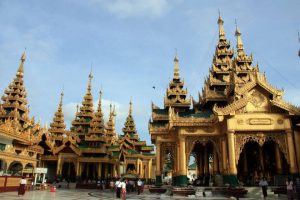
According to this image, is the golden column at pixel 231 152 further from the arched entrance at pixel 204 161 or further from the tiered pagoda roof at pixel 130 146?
the tiered pagoda roof at pixel 130 146

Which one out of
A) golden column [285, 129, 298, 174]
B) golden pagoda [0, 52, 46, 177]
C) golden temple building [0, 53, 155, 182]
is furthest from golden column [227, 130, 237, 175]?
golden pagoda [0, 52, 46, 177]

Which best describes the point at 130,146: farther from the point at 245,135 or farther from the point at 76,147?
the point at 245,135

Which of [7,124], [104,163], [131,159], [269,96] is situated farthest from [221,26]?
[7,124]

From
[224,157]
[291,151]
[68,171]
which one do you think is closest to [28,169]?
[68,171]

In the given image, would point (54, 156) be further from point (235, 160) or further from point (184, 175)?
point (235, 160)

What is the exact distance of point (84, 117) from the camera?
52781 mm

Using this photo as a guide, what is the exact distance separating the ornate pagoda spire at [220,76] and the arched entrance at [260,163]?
6344 millimetres

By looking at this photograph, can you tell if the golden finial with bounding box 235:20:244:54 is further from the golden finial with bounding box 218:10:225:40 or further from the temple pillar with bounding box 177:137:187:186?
the temple pillar with bounding box 177:137:187:186

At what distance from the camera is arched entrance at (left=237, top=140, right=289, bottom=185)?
23266mm

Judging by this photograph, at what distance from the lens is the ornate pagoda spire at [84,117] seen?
51094 mm

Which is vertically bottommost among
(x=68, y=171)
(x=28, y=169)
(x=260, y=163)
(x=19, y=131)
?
(x=68, y=171)

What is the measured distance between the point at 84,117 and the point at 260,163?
35.3 metres

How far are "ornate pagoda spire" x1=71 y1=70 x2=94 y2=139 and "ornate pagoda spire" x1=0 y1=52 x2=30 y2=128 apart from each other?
34.5 ft

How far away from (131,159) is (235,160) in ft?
85.1
